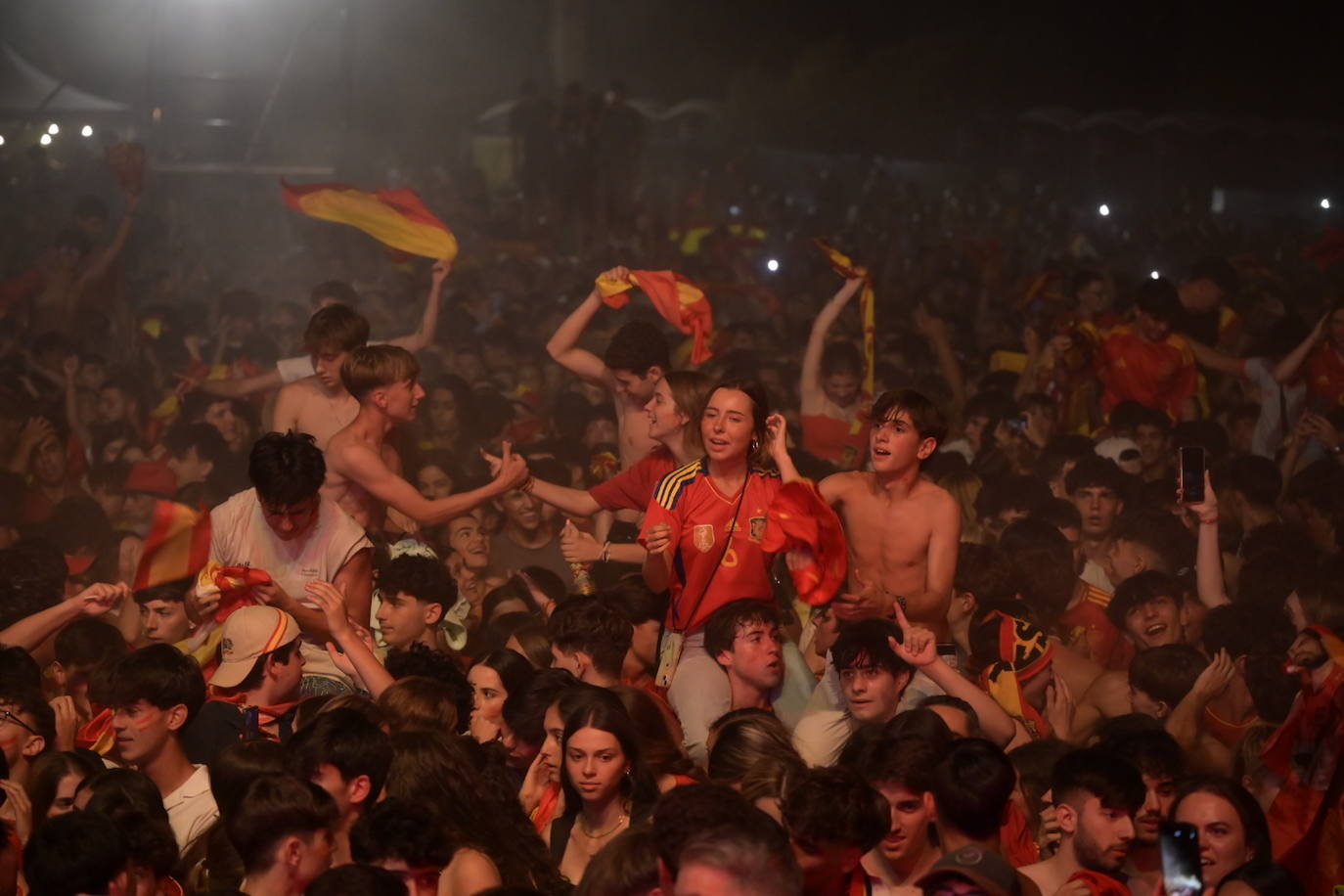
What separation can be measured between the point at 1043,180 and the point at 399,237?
13.1 meters

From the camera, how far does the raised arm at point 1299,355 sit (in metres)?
8.48

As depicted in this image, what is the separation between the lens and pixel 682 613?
5.50 m

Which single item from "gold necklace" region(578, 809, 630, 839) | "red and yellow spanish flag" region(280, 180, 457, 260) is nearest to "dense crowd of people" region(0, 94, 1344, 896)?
"gold necklace" region(578, 809, 630, 839)

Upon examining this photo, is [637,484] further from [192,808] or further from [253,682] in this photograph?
[192,808]

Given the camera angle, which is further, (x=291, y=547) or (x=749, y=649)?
(x=291, y=547)

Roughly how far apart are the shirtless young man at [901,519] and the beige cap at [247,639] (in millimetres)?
1815

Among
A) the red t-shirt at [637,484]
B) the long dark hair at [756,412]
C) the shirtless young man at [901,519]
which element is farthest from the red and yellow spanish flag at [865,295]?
the long dark hair at [756,412]

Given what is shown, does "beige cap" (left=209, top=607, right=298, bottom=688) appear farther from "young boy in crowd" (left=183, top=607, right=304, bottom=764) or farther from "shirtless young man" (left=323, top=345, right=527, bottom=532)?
"shirtless young man" (left=323, top=345, right=527, bottom=532)

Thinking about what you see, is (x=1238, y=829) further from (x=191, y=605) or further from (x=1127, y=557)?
(x=191, y=605)

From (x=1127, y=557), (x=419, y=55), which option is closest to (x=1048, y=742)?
(x=1127, y=557)

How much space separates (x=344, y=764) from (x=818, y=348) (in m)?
4.65

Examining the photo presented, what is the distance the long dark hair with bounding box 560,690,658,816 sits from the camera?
4.02 metres

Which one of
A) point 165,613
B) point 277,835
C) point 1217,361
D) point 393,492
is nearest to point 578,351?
point 393,492

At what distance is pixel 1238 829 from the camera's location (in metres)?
3.88
